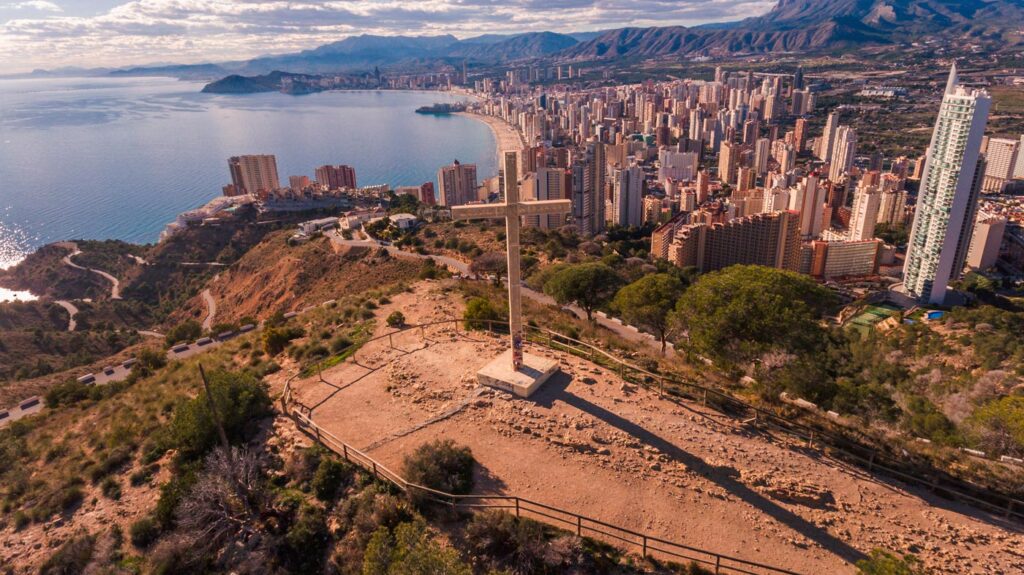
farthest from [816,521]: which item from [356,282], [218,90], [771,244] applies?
[218,90]

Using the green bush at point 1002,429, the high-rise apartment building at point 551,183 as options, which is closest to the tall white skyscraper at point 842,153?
the high-rise apartment building at point 551,183

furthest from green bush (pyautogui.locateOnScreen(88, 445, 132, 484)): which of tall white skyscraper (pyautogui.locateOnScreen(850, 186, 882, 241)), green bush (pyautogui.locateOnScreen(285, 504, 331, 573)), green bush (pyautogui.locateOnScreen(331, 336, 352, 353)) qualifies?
tall white skyscraper (pyautogui.locateOnScreen(850, 186, 882, 241))

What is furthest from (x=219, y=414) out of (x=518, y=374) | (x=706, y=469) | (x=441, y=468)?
(x=706, y=469)

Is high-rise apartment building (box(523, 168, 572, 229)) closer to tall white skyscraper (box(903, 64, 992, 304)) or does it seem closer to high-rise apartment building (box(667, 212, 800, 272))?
high-rise apartment building (box(667, 212, 800, 272))

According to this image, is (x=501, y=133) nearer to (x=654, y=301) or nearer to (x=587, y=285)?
(x=587, y=285)

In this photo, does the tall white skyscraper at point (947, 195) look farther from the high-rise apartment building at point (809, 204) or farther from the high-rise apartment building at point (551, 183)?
the high-rise apartment building at point (551, 183)

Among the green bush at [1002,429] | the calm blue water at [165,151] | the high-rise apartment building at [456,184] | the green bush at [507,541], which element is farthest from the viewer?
the calm blue water at [165,151]
